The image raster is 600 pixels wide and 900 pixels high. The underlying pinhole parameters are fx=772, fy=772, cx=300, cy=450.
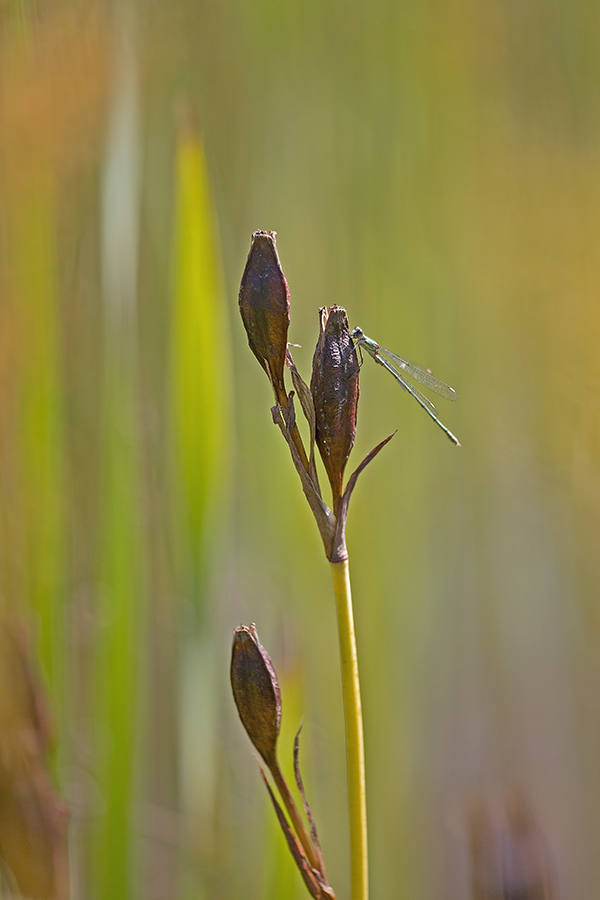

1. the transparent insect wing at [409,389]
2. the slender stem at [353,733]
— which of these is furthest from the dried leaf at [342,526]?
the transparent insect wing at [409,389]

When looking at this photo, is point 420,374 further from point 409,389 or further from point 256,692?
point 256,692

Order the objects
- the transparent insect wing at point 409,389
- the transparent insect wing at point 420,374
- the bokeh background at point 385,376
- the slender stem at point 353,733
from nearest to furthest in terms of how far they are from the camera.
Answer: the slender stem at point 353,733 < the transparent insect wing at point 409,389 < the transparent insect wing at point 420,374 < the bokeh background at point 385,376

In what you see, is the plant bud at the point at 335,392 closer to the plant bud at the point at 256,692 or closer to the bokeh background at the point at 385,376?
the plant bud at the point at 256,692

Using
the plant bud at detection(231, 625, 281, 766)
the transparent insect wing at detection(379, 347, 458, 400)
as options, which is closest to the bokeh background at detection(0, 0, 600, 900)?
the transparent insect wing at detection(379, 347, 458, 400)

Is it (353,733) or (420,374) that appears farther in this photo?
(420,374)

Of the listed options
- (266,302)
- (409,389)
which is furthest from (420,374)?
(266,302)

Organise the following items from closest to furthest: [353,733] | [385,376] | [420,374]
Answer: [353,733]
[420,374]
[385,376]

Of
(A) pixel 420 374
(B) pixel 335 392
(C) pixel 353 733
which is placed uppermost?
(A) pixel 420 374
